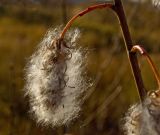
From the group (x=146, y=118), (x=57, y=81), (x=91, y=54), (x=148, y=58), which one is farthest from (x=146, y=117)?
(x=91, y=54)

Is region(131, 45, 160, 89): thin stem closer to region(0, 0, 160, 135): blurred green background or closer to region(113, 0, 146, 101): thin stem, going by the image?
region(113, 0, 146, 101): thin stem

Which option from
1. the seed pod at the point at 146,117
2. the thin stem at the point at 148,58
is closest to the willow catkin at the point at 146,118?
the seed pod at the point at 146,117

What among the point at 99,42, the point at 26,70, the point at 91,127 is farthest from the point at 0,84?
the point at 26,70

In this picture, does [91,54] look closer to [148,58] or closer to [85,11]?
[85,11]

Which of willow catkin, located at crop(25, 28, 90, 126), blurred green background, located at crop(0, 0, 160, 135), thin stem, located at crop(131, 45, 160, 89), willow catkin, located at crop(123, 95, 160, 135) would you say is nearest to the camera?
willow catkin, located at crop(123, 95, 160, 135)

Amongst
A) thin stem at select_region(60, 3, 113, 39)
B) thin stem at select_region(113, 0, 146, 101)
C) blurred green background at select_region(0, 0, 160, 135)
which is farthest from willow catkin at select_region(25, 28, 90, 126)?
blurred green background at select_region(0, 0, 160, 135)

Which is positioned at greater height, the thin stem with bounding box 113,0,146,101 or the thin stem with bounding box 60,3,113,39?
the thin stem with bounding box 60,3,113,39

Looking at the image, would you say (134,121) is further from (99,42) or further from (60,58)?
(99,42)
